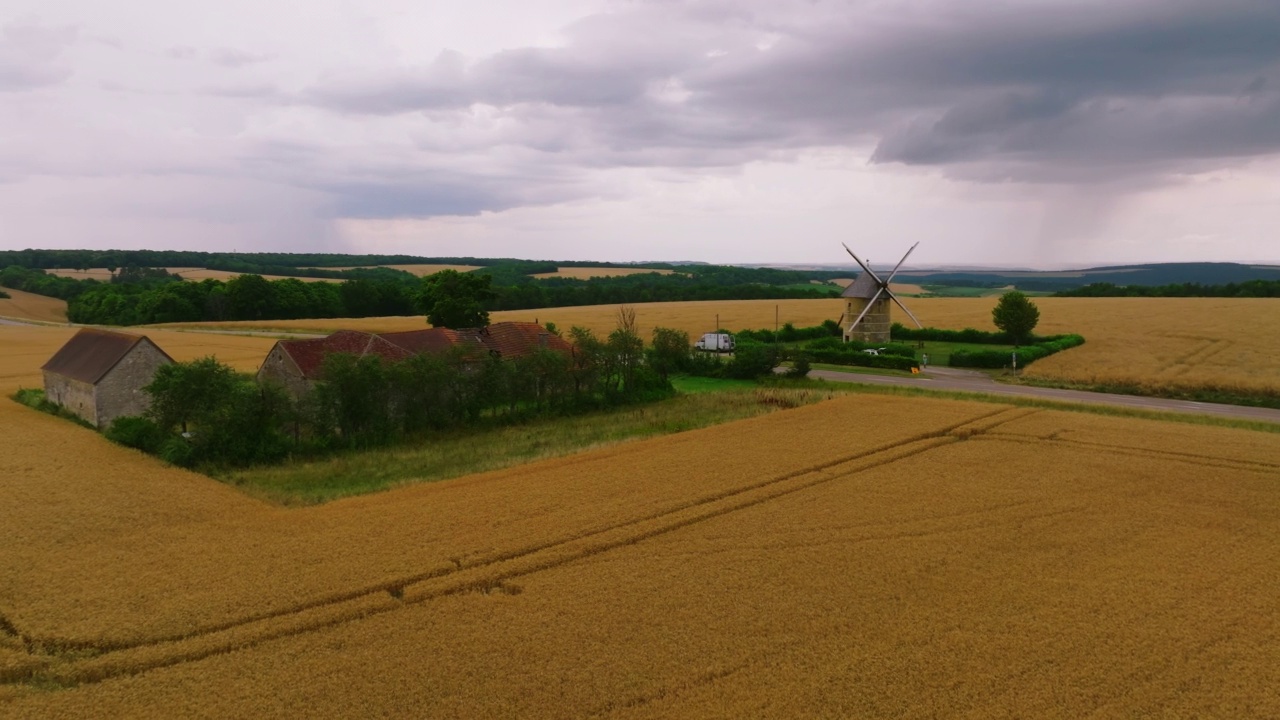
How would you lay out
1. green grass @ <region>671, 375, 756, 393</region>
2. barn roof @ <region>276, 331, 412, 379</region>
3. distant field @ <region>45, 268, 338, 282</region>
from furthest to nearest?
distant field @ <region>45, 268, 338, 282</region>
green grass @ <region>671, 375, 756, 393</region>
barn roof @ <region>276, 331, 412, 379</region>

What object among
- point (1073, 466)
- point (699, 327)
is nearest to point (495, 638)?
point (1073, 466)

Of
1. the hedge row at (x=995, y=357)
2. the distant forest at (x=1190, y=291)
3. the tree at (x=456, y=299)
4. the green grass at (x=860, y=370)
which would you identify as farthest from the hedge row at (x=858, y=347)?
the distant forest at (x=1190, y=291)

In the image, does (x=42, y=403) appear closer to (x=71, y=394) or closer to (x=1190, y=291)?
(x=71, y=394)

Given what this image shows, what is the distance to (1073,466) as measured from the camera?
78.2 feet

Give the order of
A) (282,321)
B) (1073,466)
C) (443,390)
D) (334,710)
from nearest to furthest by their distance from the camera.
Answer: (334,710)
(1073,466)
(443,390)
(282,321)

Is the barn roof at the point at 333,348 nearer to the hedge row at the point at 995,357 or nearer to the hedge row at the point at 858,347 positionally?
the hedge row at the point at 858,347

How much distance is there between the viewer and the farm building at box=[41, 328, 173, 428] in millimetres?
30625

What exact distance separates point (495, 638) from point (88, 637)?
637 cm

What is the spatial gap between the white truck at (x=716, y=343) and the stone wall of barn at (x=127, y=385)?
3259 cm

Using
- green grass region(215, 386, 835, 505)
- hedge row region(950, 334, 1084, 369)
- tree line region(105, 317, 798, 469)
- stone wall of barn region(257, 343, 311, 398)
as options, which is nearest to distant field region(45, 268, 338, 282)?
stone wall of barn region(257, 343, 311, 398)

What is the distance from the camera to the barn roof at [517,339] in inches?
1634

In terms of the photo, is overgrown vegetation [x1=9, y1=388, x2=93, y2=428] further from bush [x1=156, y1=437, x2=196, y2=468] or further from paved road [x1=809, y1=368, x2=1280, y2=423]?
paved road [x1=809, y1=368, x2=1280, y2=423]

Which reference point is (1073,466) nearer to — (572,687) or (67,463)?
(572,687)

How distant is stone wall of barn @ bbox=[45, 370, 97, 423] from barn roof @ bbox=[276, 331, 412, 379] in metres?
7.12
